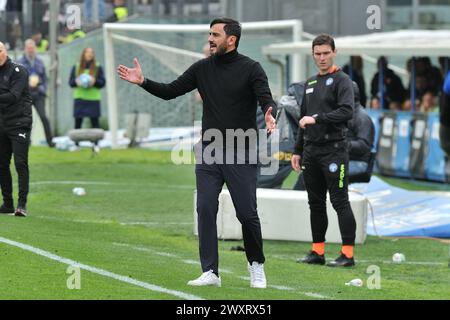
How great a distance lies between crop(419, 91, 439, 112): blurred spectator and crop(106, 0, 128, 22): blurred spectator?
1008cm

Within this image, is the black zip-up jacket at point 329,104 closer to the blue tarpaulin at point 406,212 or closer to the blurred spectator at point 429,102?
the blue tarpaulin at point 406,212

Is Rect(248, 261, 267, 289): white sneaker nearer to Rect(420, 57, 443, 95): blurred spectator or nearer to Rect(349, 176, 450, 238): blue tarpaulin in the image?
Rect(349, 176, 450, 238): blue tarpaulin

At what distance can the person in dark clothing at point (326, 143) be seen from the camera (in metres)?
13.0

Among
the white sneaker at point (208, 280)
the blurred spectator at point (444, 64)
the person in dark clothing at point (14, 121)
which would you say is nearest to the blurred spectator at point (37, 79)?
the blurred spectator at point (444, 64)

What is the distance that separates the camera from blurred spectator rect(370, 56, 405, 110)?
78.7ft

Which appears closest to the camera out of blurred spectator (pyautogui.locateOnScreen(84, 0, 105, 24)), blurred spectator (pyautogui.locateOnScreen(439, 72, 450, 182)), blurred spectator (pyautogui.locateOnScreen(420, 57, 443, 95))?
blurred spectator (pyautogui.locateOnScreen(439, 72, 450, 182))

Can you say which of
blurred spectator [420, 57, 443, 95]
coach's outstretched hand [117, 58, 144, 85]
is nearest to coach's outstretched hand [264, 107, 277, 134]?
coach's outstretched hand [117, 58, 144, 85]

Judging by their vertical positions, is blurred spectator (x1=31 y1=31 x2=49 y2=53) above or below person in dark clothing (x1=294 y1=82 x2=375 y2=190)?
below

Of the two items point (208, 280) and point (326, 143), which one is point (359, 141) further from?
point (208, 280)

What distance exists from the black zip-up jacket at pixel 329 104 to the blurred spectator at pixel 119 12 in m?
18.4

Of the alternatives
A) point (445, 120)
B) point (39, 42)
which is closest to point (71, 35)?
point (39, 42)
